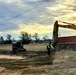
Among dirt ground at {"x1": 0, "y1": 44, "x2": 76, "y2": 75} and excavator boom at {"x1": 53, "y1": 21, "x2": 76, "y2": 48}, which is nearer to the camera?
dirt ground at {"x1": 0, "y1": 44, "x2": 76, "y2": 75}

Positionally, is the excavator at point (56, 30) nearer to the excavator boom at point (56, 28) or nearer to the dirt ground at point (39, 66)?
the excavator boom at point (56, 28)

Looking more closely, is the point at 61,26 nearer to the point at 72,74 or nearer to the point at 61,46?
the point at 72,74

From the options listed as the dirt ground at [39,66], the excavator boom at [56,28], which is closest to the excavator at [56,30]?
the excavator boom at [56,28]

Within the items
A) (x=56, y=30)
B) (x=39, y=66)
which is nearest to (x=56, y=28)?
(x=56, y=30)

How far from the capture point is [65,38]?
5350 cm

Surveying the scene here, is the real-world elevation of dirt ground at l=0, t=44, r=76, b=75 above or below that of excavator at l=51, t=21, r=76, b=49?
below

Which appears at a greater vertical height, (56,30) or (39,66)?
(56,30)

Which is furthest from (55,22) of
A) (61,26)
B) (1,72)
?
(1,72)

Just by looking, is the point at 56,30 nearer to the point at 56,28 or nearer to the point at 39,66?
the point at 56,28

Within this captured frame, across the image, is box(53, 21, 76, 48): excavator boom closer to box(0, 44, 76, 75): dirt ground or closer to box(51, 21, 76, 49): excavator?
box(51, 21, 76, 49): excavator

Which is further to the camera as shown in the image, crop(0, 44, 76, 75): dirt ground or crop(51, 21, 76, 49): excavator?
crop(51, 21, 76, 49): excavator

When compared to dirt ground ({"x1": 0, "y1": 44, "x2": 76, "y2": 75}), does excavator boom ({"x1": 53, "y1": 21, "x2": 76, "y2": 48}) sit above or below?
above

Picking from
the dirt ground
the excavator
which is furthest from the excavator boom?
the dirt ground

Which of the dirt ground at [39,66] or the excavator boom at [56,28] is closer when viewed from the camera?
the dirt ground at [39,66]
